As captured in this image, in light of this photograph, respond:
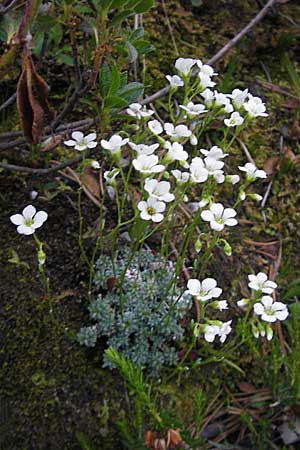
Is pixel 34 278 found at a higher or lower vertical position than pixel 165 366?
higher

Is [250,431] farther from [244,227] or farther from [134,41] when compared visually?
[134,41]

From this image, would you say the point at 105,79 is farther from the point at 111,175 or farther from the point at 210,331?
the point at 210,331

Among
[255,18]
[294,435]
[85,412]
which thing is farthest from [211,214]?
[255,18]

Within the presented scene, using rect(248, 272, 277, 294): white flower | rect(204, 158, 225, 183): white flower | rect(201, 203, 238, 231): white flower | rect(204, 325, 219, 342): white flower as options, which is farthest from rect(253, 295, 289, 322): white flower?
rect(204, 158, 225, 183): white flower

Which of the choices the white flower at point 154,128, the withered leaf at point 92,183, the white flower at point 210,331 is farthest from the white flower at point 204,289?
the withered leaf at point 92,183

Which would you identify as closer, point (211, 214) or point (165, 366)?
point (211, 214)

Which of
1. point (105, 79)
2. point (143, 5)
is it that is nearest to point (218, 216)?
point (105, 79)

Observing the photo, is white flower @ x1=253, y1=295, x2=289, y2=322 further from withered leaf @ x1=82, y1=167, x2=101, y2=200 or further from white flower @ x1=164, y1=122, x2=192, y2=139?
withered leaf @ x1=82, y1=167, x2=101, y2=200
